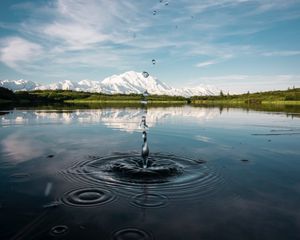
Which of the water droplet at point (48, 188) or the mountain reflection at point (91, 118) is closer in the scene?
the water droplet at point (48, 188)

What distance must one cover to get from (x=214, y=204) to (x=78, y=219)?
17.3 feet

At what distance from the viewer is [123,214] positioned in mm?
9977

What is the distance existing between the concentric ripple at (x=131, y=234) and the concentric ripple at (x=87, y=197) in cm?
245

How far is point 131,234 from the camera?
28.1 ft

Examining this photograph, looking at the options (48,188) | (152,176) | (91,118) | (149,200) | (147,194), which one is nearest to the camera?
(149,200)

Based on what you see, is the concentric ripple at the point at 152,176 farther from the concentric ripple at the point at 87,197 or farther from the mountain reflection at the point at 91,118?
the mountain reflection at the point at 91,118

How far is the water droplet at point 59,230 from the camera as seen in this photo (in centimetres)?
854

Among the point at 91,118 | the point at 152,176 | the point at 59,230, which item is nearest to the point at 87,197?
the point at 59,230

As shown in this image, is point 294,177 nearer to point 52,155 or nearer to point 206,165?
point 206,165

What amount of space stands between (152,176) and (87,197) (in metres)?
4.07

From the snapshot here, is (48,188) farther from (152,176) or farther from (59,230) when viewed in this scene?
(152,176)

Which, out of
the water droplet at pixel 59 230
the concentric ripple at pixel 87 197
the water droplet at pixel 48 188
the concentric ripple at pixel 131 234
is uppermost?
the water droplet at pixel 48 188

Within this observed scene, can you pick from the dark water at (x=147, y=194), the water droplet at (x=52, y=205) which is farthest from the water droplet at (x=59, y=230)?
the water droplet at (x=52, y=205)

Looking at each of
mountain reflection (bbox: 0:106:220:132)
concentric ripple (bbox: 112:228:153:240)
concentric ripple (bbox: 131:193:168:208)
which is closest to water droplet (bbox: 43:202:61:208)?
concentric ripple (bbox: 131:193:168:208)
